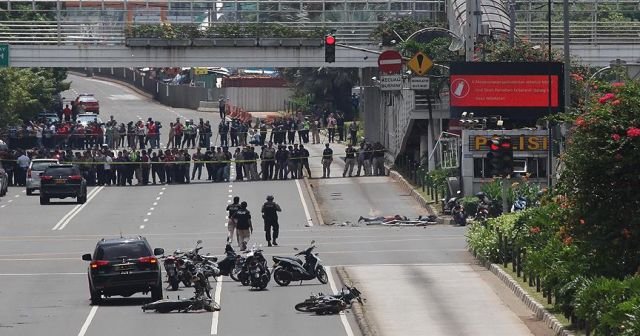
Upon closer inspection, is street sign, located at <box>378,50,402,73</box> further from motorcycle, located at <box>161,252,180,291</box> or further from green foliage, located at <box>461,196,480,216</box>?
motorcycle, located at <box>161,252,180,291</box>

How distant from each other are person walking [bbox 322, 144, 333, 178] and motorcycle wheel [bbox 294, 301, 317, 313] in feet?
126

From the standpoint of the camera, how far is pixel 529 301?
3375 cm

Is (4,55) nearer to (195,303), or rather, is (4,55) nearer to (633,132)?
(195,303)

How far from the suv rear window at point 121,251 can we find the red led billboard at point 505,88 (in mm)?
29029

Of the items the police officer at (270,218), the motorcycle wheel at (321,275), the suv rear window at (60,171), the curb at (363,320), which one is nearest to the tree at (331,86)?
the suv rear window at (60,171)

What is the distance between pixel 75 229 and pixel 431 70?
67.8 ft

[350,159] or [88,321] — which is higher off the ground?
[350,159]

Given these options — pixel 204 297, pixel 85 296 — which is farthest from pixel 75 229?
pixel 204 297

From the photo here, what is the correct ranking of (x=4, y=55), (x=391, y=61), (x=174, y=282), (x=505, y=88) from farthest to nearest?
(x=4, y=55) → (x=391, y=61) → (x=505, y=88) → (x=174, y=282)

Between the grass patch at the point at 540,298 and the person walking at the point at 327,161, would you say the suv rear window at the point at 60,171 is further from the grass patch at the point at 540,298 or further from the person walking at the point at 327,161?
the grass patch at the point at 540,298

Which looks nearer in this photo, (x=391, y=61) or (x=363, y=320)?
(x=363, y=320)

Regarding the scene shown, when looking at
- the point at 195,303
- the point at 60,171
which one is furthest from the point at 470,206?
the point at 195,303

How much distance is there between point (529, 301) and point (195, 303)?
21.9 ft

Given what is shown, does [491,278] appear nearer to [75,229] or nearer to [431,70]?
[75,229]
